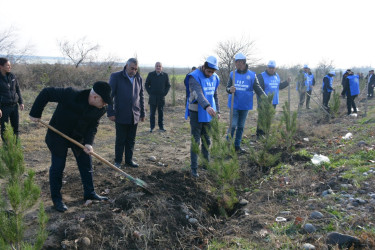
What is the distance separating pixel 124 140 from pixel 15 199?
297 cm

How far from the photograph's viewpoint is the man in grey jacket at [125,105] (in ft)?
16.5

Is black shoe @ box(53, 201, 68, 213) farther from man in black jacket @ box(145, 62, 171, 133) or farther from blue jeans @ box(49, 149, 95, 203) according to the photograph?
man in black jacket @ box(145, 62, 171, 133)

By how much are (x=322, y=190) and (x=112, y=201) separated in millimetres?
2841

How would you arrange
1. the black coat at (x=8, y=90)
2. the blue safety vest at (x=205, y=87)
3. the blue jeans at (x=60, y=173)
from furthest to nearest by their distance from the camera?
the black coat at (x=8, y=90) → the blue safety vest at (x=205, y=87) → the blue jeans at (x=60, y=173)

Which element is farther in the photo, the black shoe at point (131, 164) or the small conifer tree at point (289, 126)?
the small conifer tree at point (289, 126)

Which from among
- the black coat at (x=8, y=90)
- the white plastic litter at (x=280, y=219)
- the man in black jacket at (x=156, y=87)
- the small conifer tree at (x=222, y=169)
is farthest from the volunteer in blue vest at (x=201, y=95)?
the man in black jacket at (x=156, y=87)

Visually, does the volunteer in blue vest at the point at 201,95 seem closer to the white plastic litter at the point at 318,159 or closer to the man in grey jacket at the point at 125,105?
the man in grey jacket at the point at 125,105

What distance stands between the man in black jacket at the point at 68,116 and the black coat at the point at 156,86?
15.3 ft

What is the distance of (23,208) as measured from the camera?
242 cm

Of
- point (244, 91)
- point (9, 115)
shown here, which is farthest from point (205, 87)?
point (9, 115)

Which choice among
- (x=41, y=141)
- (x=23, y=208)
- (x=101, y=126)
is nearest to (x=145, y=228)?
(x=23, y=208)

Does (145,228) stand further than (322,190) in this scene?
No

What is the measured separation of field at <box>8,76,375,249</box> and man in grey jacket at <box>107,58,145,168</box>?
1.94 ft

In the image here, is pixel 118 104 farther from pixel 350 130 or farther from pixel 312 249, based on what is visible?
pixel 350 130
